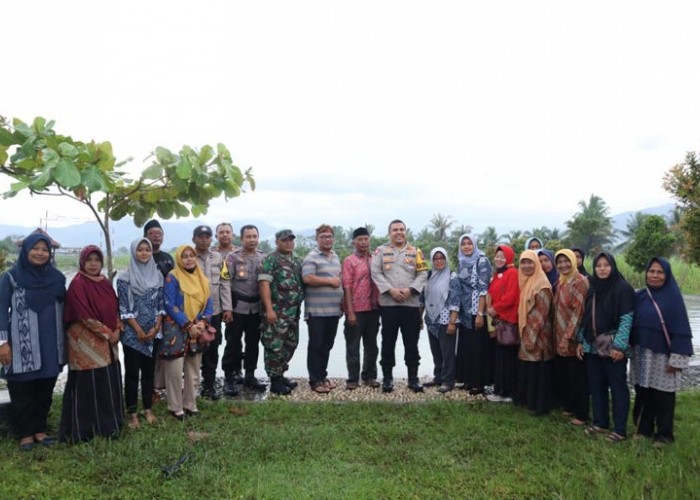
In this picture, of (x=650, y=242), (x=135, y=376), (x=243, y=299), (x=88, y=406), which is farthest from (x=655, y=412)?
(x=650, y=242)

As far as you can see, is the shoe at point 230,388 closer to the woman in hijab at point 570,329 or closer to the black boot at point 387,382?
the black boot at point 387,382

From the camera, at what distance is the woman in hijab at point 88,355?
3818mm

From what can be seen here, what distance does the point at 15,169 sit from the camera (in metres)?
4.31

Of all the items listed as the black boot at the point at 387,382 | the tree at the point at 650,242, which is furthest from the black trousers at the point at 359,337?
the tree at the point at 650,242

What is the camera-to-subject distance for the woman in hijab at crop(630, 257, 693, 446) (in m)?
3.63

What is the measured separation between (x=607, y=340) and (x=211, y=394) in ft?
11.7

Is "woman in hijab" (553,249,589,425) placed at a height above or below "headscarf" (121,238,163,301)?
below

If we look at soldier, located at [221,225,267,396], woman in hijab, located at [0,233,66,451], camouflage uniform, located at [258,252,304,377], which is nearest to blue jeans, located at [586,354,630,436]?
camouflage uniform, located at [258,252,304,377]

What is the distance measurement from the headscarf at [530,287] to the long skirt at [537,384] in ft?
1.10

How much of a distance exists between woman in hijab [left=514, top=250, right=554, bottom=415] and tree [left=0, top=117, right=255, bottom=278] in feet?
8.72

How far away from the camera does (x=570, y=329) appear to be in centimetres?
427

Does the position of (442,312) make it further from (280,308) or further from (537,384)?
(280,308)

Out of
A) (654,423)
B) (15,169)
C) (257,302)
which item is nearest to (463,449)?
(654,423)

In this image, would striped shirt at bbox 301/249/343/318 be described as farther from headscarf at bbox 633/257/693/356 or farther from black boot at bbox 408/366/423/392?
headscarf at bbox 633/257/693/356
